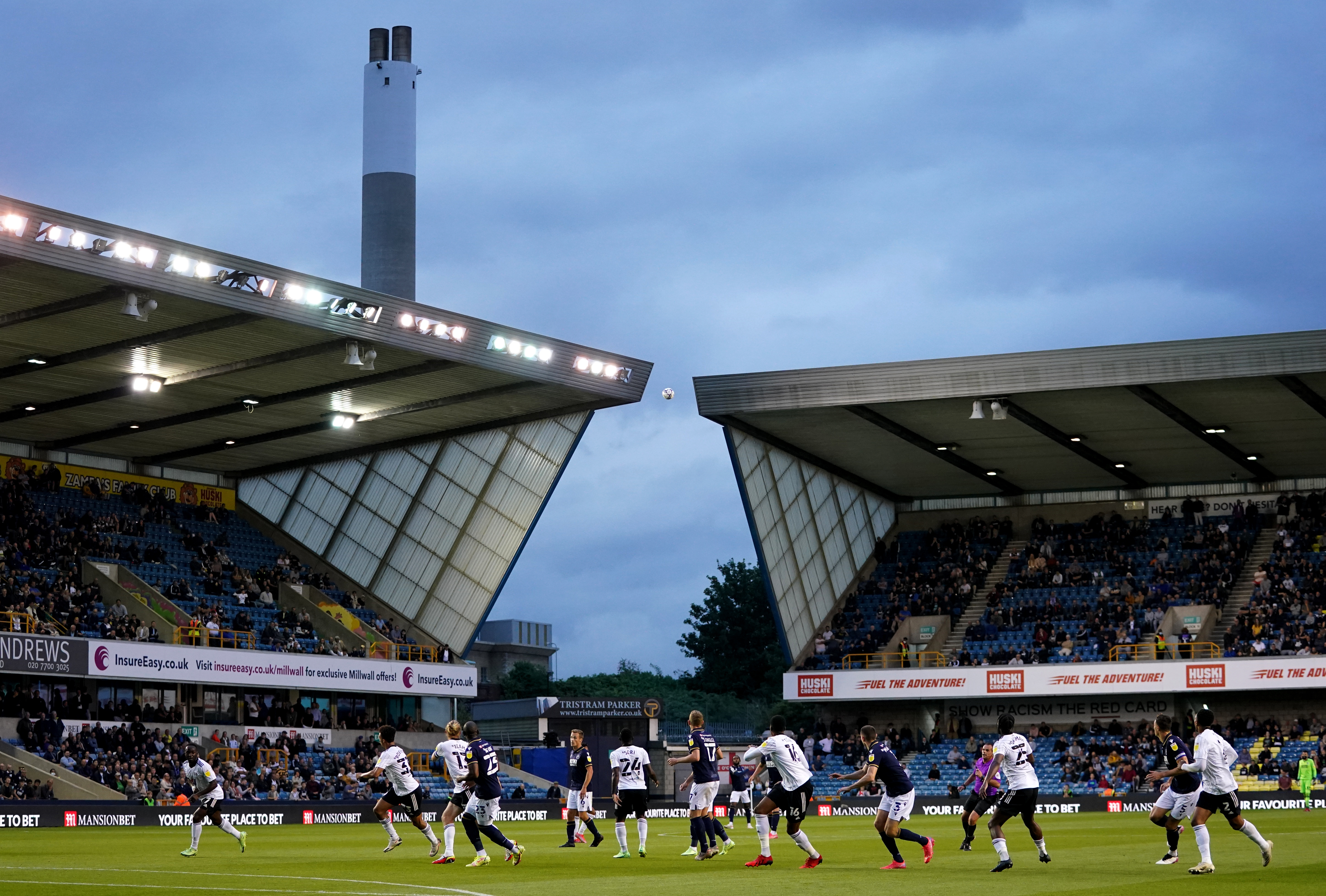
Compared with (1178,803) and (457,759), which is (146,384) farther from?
(1178,803)

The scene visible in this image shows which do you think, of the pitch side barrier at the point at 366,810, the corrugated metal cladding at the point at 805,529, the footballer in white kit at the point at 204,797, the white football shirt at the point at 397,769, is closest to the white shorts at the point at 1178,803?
the white football shirt at the point at 397,769

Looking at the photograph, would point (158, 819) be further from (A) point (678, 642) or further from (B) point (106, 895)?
(A) point (678, 642)

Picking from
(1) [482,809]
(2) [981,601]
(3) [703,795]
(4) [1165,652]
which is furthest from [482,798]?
(2) [981,601]

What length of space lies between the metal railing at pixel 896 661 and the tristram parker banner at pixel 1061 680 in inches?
38.7

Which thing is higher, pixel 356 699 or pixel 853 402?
pixel 853 402

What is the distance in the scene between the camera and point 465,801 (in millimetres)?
23281

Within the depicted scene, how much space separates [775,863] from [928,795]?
33.5 m

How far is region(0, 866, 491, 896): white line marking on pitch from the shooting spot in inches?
668

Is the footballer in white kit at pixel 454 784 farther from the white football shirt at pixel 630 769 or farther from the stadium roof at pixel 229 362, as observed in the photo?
the stadium roof at pixel 229 362

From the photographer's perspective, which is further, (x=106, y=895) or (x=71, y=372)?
(x=71, y=372)

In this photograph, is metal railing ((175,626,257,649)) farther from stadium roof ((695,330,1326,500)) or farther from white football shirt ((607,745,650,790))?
white football shirt ((607,745,650,790))

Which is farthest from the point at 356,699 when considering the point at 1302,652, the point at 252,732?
the point at 1302,652

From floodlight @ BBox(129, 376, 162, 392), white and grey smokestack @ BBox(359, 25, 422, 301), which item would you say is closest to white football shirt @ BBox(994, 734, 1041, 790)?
floodlight @ BBox(129, 376, 162, 392)

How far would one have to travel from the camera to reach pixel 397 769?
2486 cm
